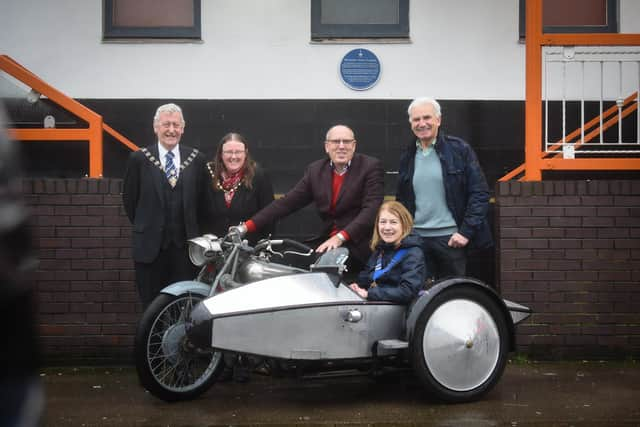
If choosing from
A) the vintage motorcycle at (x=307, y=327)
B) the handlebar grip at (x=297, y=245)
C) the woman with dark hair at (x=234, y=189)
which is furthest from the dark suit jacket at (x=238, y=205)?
the handlebar grip at (x=297, y=245)

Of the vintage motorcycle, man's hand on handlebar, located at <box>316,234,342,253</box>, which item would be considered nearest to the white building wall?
man's hand on handlebar, located at <box>316,234,342,253</box>

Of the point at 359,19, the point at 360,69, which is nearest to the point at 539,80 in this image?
the point at 360,69

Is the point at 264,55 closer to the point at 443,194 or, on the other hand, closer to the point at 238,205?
the point at 238,205

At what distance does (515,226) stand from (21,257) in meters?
6.56

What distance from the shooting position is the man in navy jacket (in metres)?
6.40

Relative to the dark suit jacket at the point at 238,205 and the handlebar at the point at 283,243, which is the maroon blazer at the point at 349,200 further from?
the handlebar at the point at 283,243

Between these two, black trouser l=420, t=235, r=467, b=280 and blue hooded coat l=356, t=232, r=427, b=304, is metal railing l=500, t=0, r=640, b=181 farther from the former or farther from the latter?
blue hooded coat l=356, t=232, r=427, b=304

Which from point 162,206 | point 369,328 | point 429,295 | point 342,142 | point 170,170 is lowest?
point 369,328

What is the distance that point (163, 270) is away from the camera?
263 inches

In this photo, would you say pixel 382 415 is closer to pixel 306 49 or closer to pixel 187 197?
pixel 187 197

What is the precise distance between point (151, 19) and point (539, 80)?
136 inches

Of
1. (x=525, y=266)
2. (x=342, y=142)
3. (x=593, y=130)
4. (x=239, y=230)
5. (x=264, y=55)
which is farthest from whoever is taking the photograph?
(x=264, y=55)

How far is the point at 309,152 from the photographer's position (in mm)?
8234

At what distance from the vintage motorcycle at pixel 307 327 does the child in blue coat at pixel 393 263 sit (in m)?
0.08
